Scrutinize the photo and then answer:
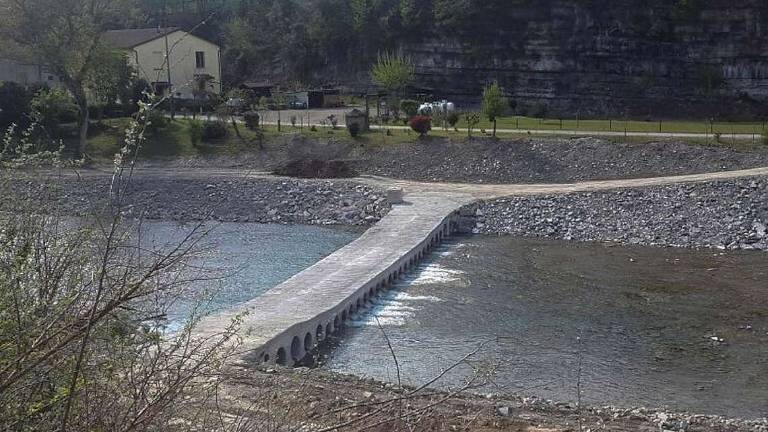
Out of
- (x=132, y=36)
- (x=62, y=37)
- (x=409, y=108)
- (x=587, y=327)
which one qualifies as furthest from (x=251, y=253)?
(x=132, y=36)

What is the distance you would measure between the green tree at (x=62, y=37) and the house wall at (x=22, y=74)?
8.28 meters

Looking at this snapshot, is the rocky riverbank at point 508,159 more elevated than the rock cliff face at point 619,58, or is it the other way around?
the rock cliff face at point 619,58

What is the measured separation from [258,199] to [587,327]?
18487 millimetres

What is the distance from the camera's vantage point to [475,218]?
103 ft

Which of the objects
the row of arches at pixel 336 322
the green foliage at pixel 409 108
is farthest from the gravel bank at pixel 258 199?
the green foliage at pixel 409 108

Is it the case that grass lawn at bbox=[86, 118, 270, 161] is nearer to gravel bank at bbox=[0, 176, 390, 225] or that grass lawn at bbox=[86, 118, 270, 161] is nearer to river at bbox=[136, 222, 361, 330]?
gravel bank at bbox=[0, 176, 390, 225]

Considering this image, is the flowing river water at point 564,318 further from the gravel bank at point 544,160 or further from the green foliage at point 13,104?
the green foliage at point 13,104

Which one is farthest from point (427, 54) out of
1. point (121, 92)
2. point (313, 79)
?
point (121, 92)

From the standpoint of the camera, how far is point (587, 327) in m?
19.2

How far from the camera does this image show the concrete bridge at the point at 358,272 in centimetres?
1661

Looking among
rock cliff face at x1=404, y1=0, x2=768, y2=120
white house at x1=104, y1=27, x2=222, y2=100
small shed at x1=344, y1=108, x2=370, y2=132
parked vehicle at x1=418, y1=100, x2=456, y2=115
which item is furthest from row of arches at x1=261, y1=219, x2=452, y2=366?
rock cliff face at x1=404, y1=0, x2=768, y2=120

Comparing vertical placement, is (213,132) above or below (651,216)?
above

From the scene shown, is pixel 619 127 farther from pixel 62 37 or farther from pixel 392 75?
pixel 62 37

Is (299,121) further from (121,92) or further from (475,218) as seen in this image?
(475,218)
